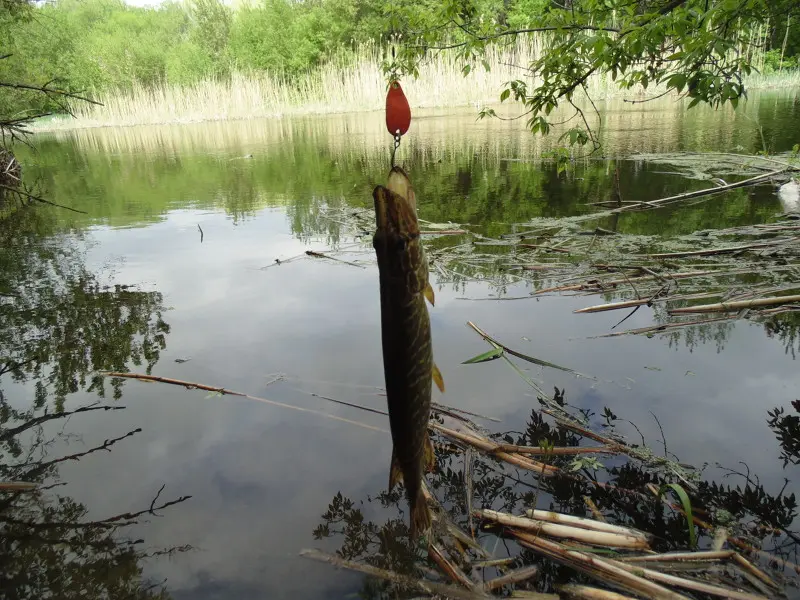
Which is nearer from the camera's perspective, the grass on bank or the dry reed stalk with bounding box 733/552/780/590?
the dry reed stalk with bounding box 733/552/780/590

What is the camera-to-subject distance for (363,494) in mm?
2545

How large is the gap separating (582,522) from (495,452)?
0.61 meters

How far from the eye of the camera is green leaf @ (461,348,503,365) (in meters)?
3.63

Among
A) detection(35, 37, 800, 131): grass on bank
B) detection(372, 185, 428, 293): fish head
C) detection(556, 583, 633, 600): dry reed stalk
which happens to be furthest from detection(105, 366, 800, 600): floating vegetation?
detection(35, 37, 800, 131): grass on bank

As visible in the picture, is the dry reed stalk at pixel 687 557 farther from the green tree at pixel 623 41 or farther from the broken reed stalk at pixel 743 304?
the green tree at pixel 623 41

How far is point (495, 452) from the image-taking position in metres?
2.69

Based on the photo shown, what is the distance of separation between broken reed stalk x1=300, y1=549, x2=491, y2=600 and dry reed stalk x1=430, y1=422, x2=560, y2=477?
81cm

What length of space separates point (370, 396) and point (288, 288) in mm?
2304

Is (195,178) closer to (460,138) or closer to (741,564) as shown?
(460,138)

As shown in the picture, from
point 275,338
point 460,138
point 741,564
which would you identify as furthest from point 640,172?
point 741,564

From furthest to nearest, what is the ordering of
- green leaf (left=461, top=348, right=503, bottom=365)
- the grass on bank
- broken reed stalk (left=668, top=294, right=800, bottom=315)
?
the grass on bank → broken reed stalk (left=668, top=294, right=800, bottom=315) → green leaf (left=461, top=348, right=503, bottom=365)

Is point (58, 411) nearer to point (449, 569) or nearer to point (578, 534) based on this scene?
point (449, 569)

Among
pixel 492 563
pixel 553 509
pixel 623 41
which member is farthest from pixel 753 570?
pixel 623 41

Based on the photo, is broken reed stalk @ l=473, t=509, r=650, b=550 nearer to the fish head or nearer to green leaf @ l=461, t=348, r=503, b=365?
the fish head
